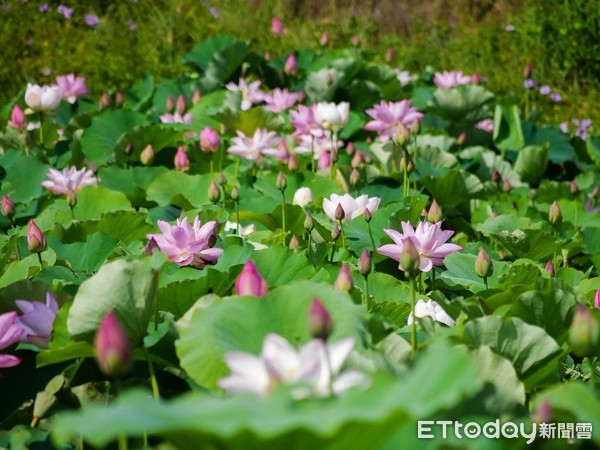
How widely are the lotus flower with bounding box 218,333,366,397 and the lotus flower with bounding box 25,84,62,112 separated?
2.47 metres

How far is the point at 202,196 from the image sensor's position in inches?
104

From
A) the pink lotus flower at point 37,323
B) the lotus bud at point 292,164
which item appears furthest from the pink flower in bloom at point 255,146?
the pink lotus flower at point 37,323

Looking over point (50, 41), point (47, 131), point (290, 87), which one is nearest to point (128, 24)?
point (50, 41)

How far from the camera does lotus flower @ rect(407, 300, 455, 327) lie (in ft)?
4.82

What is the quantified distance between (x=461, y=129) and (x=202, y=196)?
4.50 ft

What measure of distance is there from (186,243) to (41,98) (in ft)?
5.61

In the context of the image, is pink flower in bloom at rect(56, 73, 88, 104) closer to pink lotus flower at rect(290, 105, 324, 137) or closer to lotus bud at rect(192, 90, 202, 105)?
lotus bud at rect(192, 90, 202, 105)

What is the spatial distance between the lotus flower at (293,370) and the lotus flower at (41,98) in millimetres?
2472

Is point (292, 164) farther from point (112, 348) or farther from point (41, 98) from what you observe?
point (112, 348)

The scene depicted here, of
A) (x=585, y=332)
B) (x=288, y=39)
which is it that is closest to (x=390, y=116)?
(x=585, y=332)

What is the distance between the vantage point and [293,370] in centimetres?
83

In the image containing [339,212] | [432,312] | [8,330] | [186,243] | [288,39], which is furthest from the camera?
[288,39]

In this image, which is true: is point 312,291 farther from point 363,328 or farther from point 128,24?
point 128,24
